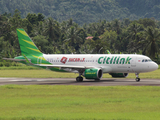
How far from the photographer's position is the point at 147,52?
362 feet

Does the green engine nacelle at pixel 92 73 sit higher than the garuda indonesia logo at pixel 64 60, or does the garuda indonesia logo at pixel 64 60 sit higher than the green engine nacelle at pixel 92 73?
the garuda indonesia logo at pixel 64 60

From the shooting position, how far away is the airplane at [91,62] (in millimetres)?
42750

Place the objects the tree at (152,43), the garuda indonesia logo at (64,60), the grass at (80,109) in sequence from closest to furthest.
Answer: the grass at (80,109) → the garuda indonesia logo at (64,60) → the tree at (152,43)

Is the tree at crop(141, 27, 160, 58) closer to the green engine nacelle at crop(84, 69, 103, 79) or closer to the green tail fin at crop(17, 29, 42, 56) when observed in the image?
the green tail fin at crop(17, 29, 42, 56)

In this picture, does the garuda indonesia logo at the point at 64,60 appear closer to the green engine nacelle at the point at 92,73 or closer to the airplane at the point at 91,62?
the airplane at the point at 91,62

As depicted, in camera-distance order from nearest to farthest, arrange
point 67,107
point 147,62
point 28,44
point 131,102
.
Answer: point 67,107, point 131,102, point 147,62, point 28,44

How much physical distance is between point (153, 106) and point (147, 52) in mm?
92694

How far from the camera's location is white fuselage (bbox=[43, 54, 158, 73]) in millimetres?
42688

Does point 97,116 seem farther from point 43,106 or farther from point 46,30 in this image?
point 46,30

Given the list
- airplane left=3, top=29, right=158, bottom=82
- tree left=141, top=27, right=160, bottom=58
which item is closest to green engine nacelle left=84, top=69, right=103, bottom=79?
airplane left=3, top=29, right=158, bottom=82

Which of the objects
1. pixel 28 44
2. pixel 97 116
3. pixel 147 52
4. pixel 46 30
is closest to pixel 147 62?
pixel 28 44

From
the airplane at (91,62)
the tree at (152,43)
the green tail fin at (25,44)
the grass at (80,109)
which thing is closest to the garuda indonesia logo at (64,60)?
the airplane at (91,62)

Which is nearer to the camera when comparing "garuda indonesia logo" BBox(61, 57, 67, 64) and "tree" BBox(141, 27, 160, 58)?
"garuda indonesia logo" BBox(61, 57, 67, 64)

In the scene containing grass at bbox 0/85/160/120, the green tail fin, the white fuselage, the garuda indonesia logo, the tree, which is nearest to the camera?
grass at bbox 0/85/160/120
